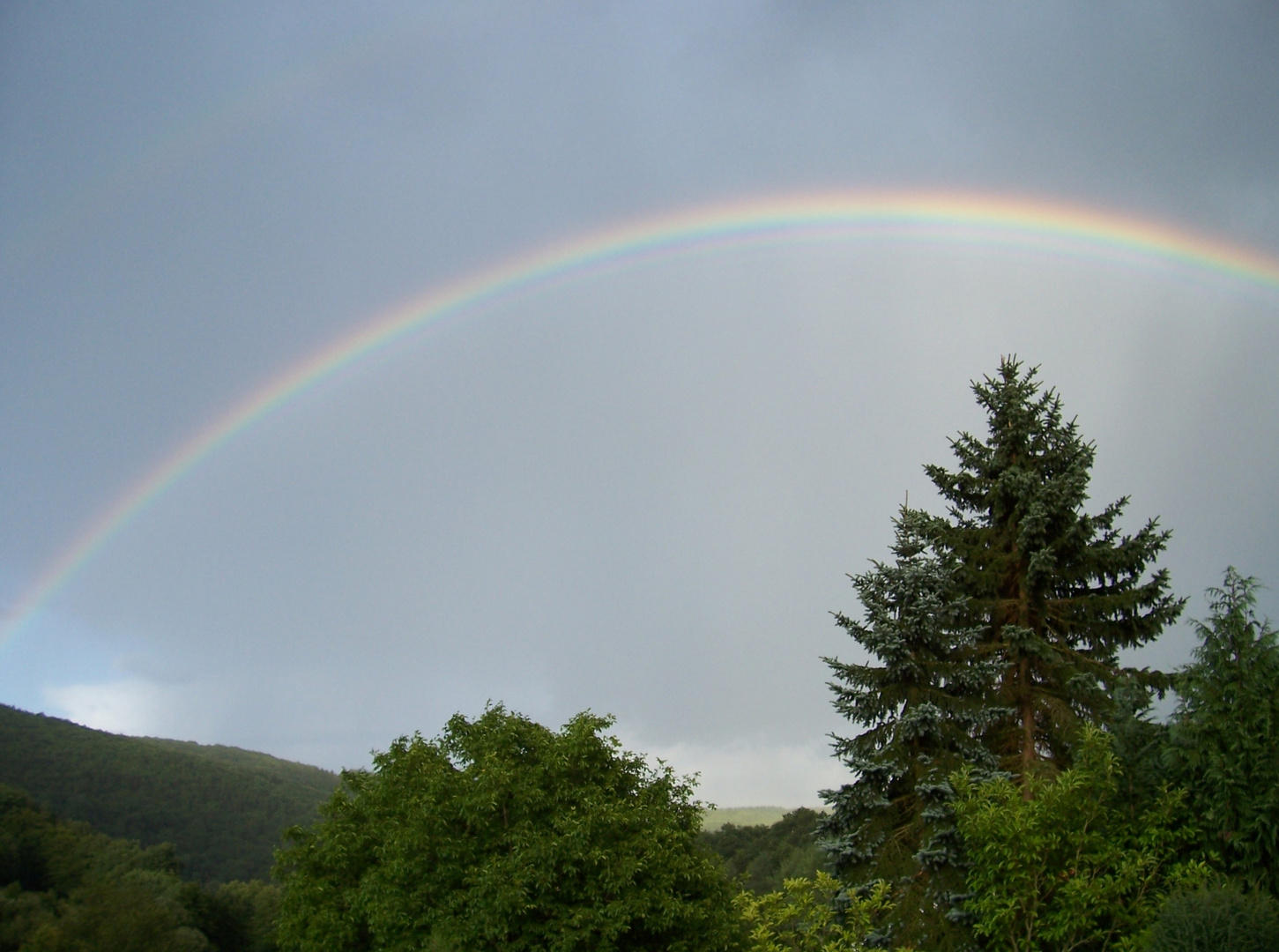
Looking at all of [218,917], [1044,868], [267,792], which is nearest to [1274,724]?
[1044,868]

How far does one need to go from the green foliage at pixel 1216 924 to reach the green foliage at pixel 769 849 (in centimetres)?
7502

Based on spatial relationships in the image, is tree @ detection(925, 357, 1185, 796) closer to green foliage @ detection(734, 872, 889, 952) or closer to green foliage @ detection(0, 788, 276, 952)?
green foliage @ detection(734, 872, 889, 952)

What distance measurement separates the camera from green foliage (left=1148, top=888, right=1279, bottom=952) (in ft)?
33.5

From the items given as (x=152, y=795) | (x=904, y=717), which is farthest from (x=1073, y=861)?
(x=152, y=795)

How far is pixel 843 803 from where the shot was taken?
19.1m

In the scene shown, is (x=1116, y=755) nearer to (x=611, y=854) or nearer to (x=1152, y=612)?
(x=1152, y=612)

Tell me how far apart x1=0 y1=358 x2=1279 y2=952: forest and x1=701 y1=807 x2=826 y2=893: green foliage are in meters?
63.7

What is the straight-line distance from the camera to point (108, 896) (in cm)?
4903

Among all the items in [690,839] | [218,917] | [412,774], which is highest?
[412,774]

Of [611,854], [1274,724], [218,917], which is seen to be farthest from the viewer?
[218,917]

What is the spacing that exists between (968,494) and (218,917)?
8078 centimetres

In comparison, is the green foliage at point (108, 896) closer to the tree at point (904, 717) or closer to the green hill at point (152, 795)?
the green hill at point (152, 795)

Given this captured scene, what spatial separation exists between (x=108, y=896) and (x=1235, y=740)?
55.7 m

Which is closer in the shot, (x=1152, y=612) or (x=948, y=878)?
(x=948, y=878)
